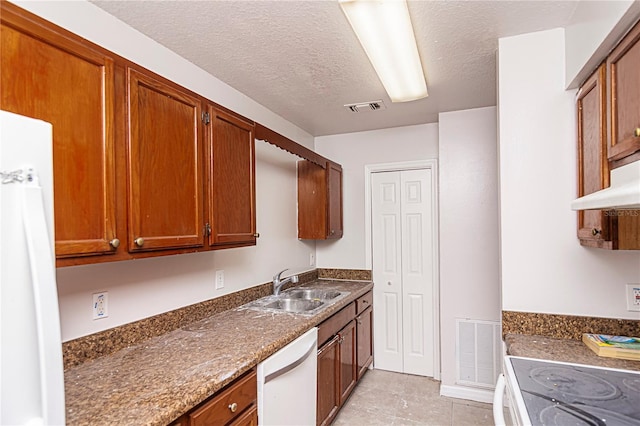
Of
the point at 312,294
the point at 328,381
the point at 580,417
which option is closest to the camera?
the point at 580,417

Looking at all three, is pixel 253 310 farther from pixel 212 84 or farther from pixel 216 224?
pixel 212 84

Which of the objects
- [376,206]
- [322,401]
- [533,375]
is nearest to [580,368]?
[533,375]

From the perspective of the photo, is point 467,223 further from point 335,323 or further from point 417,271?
point 335,323

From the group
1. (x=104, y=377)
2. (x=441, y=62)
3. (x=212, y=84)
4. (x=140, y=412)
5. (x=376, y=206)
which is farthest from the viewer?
(x=376, y=206)

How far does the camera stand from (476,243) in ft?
9.85

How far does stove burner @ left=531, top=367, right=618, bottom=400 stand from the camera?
125 centimetres

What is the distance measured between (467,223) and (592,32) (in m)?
1.80

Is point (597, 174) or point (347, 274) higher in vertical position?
point (597, 174)

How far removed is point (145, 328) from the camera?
176 centimetres

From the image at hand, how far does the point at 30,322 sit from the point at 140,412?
55 cm

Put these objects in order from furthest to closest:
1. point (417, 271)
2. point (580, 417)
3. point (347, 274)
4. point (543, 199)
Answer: point (347, 274) < point (417, 271) < point (543, 199) < point (580, 417)

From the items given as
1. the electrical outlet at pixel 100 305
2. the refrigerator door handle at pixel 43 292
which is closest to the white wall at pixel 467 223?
the electrical outlet at pixel 100 305

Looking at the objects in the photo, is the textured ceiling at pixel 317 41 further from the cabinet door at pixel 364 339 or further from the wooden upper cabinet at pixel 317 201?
the cabinet door at pixel 364 339

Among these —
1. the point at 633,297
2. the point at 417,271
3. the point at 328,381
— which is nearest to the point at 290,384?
the point at 328,381
